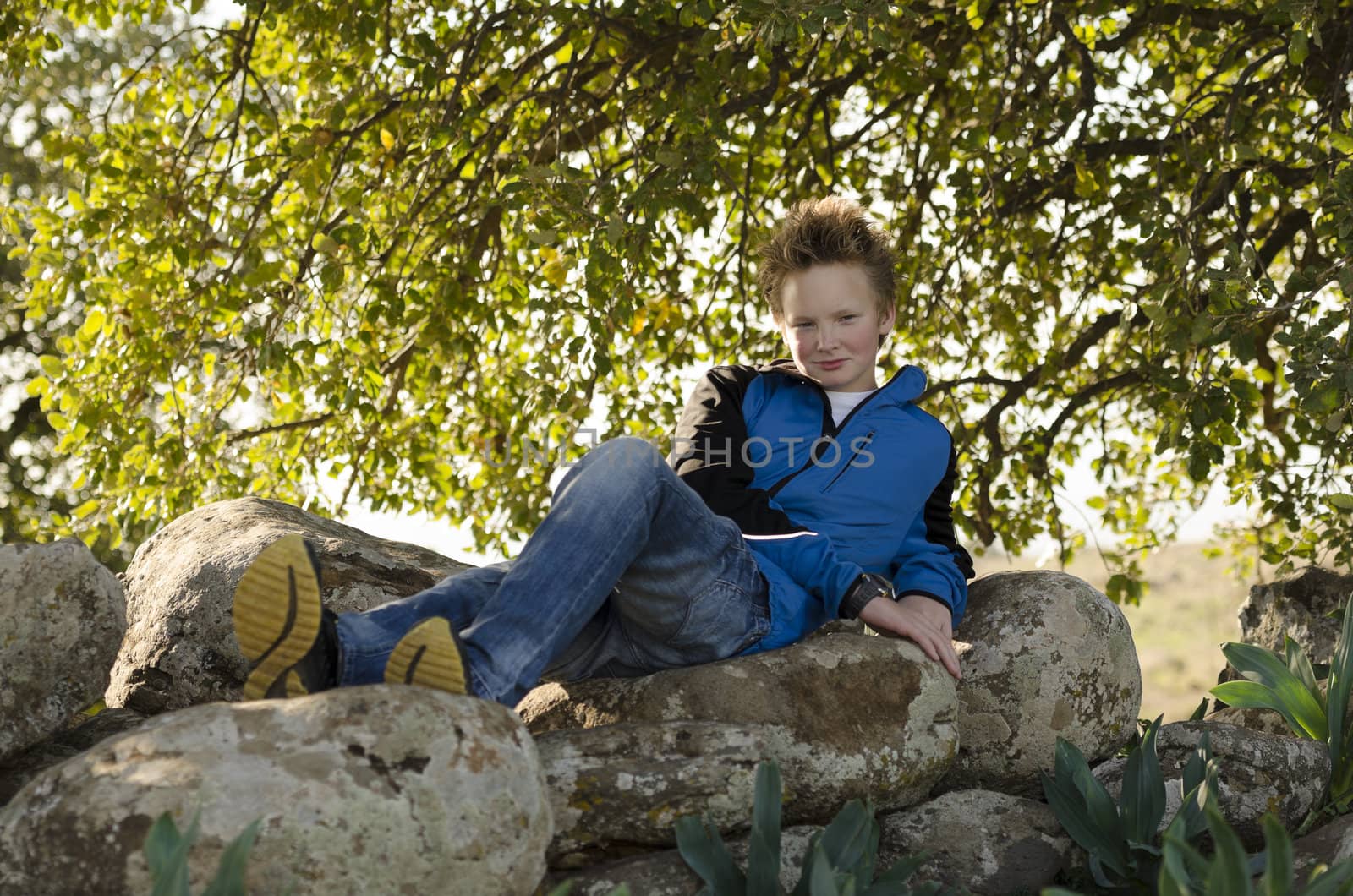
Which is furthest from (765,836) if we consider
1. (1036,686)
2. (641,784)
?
(1036,686)

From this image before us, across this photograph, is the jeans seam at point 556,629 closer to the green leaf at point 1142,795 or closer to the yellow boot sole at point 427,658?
the yellow boot sole at point 427,658

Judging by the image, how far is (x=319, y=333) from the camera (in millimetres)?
5445

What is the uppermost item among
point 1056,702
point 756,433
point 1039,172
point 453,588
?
point 1039,172

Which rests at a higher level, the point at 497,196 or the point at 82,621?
the point at 497,196

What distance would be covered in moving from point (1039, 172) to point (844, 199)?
1.95 metres

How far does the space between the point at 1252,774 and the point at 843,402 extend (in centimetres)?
153

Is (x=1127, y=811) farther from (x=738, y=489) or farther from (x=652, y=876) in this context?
(x=738, y=489)

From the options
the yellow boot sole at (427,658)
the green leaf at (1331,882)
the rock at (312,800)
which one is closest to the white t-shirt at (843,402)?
the yellow boot sole at (427,658)

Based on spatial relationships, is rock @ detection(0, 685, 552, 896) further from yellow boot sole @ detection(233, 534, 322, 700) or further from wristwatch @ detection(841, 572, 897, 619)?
wristwatch @ detection(841, 572, 897, 619)

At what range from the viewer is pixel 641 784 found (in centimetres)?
274

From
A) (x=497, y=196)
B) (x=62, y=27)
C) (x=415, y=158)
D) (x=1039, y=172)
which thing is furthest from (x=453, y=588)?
(x=62, y=27)

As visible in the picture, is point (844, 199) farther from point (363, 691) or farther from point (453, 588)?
point (363, 691)

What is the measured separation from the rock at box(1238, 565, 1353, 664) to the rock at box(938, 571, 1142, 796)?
1.56 meters

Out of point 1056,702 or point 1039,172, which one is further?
point 1039,172
